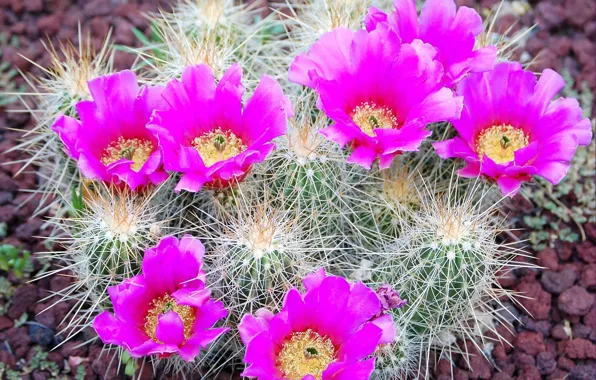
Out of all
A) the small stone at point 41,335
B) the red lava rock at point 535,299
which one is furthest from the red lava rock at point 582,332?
the small stone at point 41,335

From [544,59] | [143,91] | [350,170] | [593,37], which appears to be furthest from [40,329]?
[593,37]

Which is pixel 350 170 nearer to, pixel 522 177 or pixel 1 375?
pixel 522 177

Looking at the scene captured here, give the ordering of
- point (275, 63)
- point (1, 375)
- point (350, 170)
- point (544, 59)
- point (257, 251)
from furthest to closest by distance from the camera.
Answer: point (544, 59) → point (275, 63) → point (1, 375) → point (350, 170) → point (257, 251)

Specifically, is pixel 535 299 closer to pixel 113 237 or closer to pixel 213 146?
pixel 213 146

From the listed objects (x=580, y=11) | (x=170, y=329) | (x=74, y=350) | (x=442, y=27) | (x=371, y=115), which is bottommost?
(x=74, y=350)

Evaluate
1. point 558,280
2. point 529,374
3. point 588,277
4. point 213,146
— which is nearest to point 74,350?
point 213,146

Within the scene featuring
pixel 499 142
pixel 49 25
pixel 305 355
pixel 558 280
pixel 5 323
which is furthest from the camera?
pixel 49 25

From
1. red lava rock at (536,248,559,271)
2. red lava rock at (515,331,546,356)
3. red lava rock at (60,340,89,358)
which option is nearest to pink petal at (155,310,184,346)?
red lava rock at (60,340,89,358)
